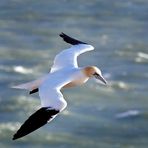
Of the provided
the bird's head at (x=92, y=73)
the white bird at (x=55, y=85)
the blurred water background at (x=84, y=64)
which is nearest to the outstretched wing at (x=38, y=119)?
the white bird at (x=55, y=85)

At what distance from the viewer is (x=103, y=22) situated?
137 ft

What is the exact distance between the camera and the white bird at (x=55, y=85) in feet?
28.9

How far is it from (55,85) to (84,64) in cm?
2368

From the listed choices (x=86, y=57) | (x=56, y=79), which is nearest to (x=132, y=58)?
(x=86, y=57)

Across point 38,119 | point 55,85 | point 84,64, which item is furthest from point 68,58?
point 84,64

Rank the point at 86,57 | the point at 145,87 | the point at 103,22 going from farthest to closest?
the point at 103,22
the point at 86,57
the point at 145,87

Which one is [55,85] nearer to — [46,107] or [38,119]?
[46,107]

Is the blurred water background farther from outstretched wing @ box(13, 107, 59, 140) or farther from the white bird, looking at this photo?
outstretched wing @ box(13, 107, 59, 140)

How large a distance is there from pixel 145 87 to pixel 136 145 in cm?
471

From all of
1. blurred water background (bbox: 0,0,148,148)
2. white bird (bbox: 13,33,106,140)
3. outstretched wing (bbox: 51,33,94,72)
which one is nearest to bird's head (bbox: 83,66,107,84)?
white bird (bbox: 13,33,106,140)

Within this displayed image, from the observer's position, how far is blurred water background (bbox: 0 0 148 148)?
92.5 feet

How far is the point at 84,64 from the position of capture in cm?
3331

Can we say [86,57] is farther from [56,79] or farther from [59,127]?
[56,79]

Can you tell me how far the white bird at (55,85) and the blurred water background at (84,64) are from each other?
16.0 m
